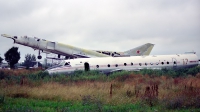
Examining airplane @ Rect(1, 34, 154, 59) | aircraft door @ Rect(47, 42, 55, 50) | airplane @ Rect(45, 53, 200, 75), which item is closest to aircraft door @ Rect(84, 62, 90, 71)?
airplane @ Rect(45, 53, 200, 75)

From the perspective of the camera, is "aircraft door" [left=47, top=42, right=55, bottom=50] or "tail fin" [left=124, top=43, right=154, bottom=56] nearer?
"aircraft door" [left=47, top=42, right=55, bottom=50]

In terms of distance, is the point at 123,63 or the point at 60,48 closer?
the point at 123,63

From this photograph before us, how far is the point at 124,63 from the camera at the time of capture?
30.5 m

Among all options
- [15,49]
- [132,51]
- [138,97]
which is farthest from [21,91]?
[15,49]

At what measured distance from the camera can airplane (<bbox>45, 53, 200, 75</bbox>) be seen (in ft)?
94.4

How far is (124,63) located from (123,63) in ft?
0.41

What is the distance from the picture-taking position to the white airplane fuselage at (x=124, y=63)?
1136 inches

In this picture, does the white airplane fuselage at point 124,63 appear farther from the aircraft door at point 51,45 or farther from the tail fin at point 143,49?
the tail fin at point 143,49

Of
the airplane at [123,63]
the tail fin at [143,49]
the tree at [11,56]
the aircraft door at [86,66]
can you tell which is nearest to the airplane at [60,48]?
the tail fin at [143,49]

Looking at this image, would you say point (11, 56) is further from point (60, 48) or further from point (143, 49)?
point (143, 49)

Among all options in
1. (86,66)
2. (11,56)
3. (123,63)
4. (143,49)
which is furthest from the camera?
(11,56)

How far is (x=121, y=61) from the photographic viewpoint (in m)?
30.6

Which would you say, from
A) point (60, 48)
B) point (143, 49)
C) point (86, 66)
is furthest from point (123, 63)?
point (143, 49)

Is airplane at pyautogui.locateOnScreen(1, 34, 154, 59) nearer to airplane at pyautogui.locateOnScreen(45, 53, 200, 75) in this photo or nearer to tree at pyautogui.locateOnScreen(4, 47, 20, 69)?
airplane at pyautogui.locateOnScreen(45, 53, 200, 75)
